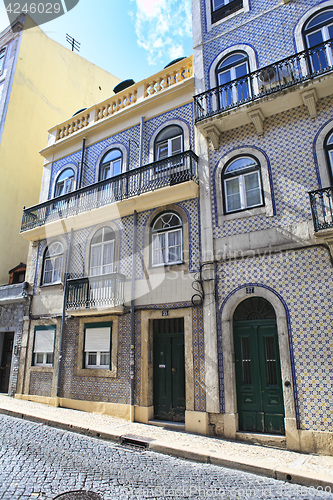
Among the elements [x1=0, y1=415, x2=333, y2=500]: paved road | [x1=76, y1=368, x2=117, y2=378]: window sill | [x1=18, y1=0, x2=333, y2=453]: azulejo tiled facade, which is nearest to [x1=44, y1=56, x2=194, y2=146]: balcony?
[x1=18, y1=0, x2=333, y2=453]: azulejo tiled facade

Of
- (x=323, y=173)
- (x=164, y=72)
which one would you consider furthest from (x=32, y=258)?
(x=323, y=173)

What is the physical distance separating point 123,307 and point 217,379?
129 inches

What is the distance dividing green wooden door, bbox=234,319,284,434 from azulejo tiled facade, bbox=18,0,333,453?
0.10ft

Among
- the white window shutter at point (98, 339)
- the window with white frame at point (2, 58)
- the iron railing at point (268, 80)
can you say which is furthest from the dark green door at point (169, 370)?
the window with white frame at point (2, 58)

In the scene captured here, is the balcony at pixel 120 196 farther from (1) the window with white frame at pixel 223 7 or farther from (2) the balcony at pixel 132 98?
(1) the window with white frame at pixel 223 7

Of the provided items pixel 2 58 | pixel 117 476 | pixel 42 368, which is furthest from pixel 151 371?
pixel 2 58

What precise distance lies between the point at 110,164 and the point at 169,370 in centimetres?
711

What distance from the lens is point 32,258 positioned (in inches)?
499

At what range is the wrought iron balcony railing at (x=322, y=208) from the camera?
6570 mm

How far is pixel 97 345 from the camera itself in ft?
32.5

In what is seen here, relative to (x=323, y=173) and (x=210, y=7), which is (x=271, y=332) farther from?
(x=210, y=7)

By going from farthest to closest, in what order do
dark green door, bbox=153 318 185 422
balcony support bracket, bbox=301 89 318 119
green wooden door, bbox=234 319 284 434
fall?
1. dark green door, bbox=153 318 185 422
2. balcony support bracket, bbox=301 89 318 119
3. green wooden door, bbox=234 319 284 434

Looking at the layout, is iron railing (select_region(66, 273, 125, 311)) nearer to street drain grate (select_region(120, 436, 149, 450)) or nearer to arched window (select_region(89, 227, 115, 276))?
arched window (select_region(89, 227, 115, 276))

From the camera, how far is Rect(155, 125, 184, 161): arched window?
397 inches
